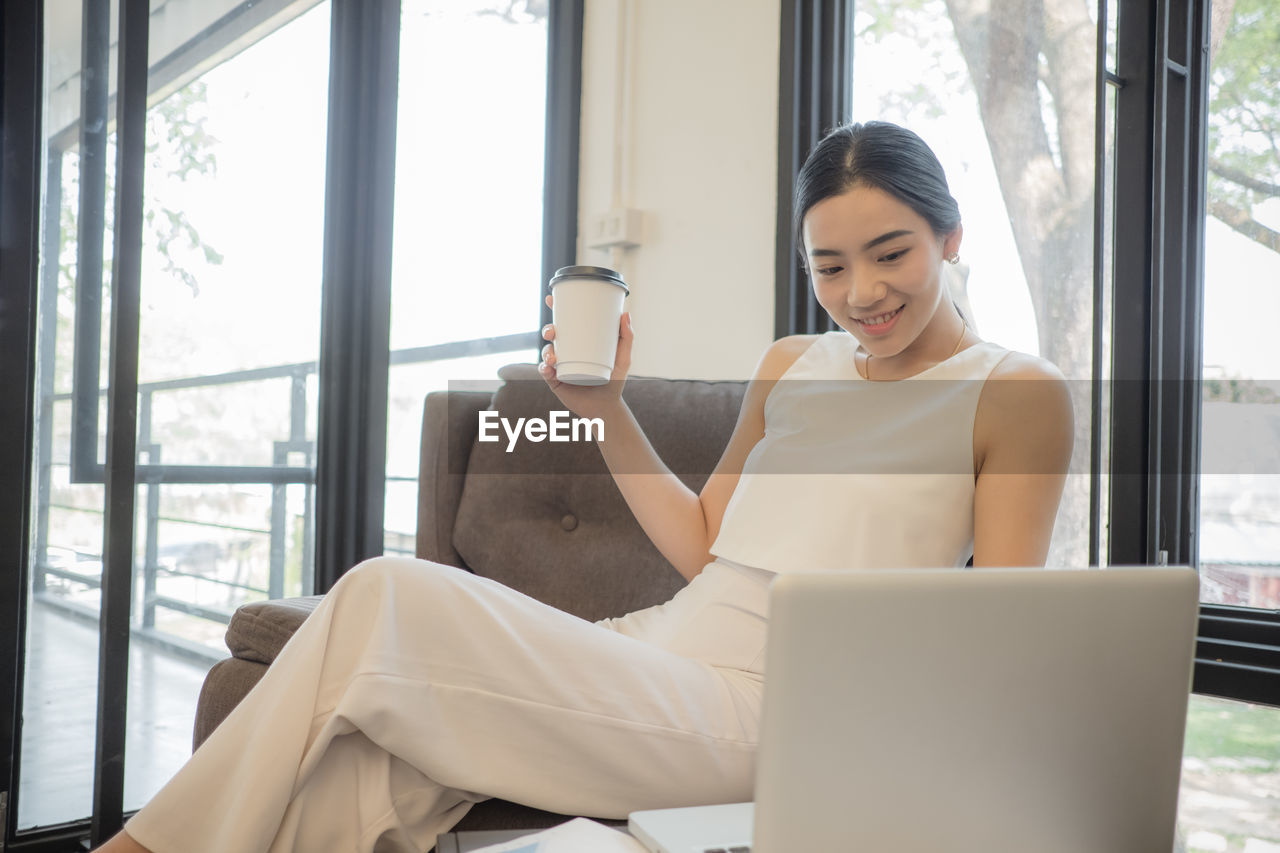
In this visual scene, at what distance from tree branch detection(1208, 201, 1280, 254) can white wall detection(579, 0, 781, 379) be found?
1.01m

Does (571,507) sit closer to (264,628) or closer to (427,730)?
(264,628)

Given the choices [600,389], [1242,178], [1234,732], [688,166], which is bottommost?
[1234,732]

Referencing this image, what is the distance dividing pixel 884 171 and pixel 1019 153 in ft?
2.95

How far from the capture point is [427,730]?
920 mm

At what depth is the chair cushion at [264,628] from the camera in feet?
4.16

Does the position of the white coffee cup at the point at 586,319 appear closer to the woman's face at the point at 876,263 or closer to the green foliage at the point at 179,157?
the woman's face at the point at 876,263

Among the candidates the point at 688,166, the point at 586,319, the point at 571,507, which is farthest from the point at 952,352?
the point at 688,166

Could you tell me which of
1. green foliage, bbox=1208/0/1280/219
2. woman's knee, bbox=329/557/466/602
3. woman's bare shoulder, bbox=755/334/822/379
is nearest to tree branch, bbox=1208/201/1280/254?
green foliage, bbox=1208/0/1280/219

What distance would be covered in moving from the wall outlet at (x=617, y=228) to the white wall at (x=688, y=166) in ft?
0.09

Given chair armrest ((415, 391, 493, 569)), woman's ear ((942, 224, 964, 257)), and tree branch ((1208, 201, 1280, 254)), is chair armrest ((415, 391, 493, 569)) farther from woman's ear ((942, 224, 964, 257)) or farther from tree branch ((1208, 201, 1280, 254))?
tree branch ((1208, 201, 1280, 254))

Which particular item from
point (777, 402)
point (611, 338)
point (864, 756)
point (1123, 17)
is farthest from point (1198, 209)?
point (864, 756)

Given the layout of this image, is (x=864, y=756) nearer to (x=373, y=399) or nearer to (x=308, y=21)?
(x=373, y=399)

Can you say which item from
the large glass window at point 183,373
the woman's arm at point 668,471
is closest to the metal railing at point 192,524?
the large glass window at point 183,373

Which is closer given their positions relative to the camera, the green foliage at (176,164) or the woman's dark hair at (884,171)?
the woman's dark hair at (884,171)
